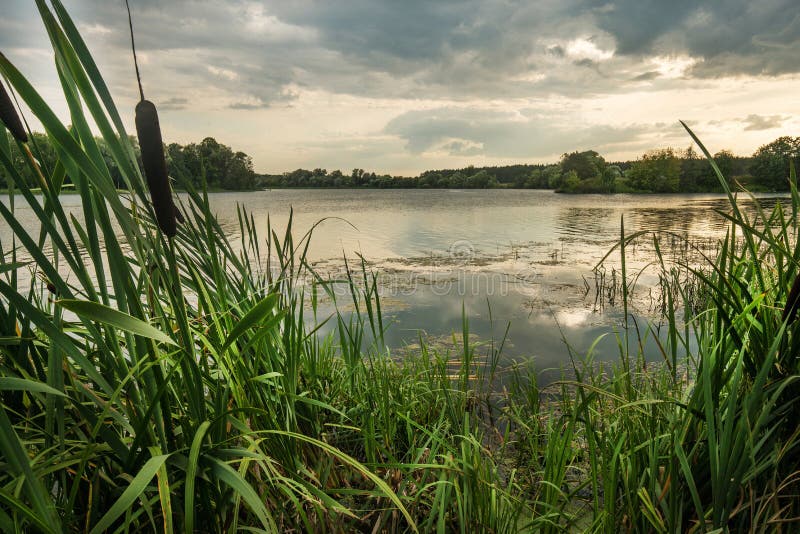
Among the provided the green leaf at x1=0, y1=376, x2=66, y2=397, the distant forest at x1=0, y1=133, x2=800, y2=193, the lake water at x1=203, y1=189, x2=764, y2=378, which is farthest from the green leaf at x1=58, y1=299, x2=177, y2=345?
the distant forest at x1=0, y1=133, x2=800, y2=193

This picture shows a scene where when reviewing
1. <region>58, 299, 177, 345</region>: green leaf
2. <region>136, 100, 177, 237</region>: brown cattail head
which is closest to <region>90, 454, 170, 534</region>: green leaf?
<region>58, 299, 177, 345</region>: green leaf

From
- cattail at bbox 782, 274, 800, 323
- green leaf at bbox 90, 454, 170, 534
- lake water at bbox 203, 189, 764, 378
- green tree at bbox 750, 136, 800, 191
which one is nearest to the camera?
green leaf at bbox 90, 454, 170, 534

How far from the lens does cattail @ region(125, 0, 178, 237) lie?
0.67 m

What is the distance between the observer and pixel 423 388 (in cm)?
295

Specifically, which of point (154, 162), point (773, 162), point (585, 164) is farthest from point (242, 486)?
point (585, 164)

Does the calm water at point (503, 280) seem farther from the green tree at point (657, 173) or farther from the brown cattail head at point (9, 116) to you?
the green tree at point (657, 173)

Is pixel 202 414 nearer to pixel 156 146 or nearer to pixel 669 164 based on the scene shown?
pixel 156 146

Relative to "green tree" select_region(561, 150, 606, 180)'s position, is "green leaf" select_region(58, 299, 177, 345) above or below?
below

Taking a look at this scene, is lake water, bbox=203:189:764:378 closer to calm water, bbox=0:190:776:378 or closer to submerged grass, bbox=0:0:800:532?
calm water, bbox=0:190:776:378

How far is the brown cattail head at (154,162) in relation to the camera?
0.67m

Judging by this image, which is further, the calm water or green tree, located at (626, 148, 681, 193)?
green tree, located at (626, 148, 681, 193)

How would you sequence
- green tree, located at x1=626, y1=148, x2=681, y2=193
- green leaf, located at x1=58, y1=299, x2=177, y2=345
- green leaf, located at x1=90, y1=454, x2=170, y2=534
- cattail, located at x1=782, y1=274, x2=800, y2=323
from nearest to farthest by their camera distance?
green leaf, located at x1=58, y1=299, x2=177, y2=345
green leaf, located at x1=90, y1=454, x2=170, y2=534
cattail, located at x1=782, y1=274, x2=800, y2=323
green tree, located at x1=626, y1=148, x2=681, y2=193

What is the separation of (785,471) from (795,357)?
33 cm

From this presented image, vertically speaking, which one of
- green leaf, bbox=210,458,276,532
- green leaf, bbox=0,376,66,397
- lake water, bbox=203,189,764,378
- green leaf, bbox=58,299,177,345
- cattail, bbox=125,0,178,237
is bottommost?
lake water, bbox=203,189,764,378
